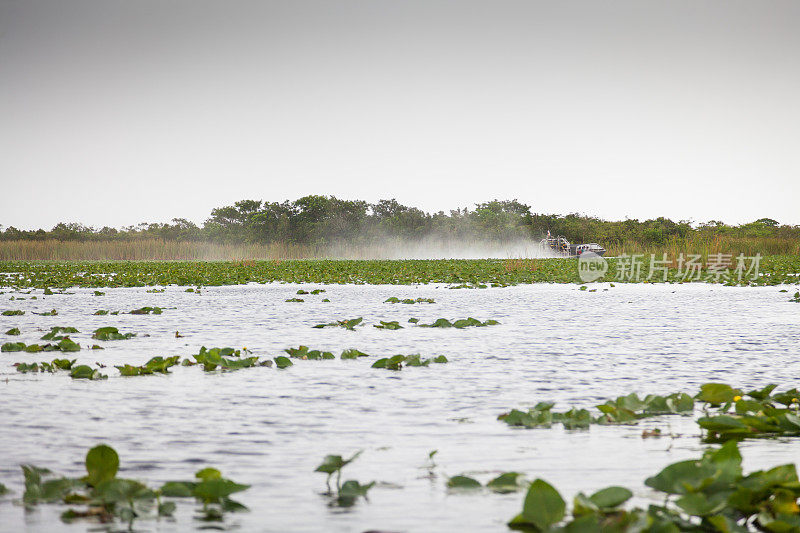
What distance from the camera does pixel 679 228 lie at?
73.2 metres

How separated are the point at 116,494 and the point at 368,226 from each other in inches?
2799

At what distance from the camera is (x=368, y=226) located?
242 feet

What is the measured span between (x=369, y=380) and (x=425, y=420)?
1.53 meters

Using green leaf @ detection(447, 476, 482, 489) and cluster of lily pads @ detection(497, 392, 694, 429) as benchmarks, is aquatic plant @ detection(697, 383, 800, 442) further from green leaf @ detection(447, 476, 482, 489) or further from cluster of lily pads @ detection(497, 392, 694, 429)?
green leaf @ detection(447, 476, 482, 489)

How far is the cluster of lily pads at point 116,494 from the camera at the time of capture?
2826 mm

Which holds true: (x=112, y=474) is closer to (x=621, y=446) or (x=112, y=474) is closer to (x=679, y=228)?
(x=621, y=446)

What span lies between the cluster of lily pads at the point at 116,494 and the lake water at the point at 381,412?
0.19 feet

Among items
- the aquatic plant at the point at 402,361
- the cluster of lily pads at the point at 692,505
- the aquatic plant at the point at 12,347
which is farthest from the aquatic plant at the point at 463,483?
the aquatic plant at the point at 12,347

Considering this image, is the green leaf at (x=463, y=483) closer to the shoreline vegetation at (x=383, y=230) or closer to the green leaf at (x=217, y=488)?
the green leaf at (x=217, y=488)

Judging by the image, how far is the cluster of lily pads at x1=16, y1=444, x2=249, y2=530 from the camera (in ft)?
9.27

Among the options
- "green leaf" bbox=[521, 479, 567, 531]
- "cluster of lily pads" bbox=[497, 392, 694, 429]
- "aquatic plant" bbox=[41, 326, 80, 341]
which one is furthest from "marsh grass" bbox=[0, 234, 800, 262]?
"green leaf" bbox=[521, 479, 567, 531]

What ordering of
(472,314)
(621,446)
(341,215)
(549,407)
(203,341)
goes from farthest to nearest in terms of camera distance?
(341,215)
(472,314)
(203,341)
(549,407)
(621,446)

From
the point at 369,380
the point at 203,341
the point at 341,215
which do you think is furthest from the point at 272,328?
the point at 341,215

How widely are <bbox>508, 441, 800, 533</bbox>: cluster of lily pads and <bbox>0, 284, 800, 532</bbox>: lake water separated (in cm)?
22
